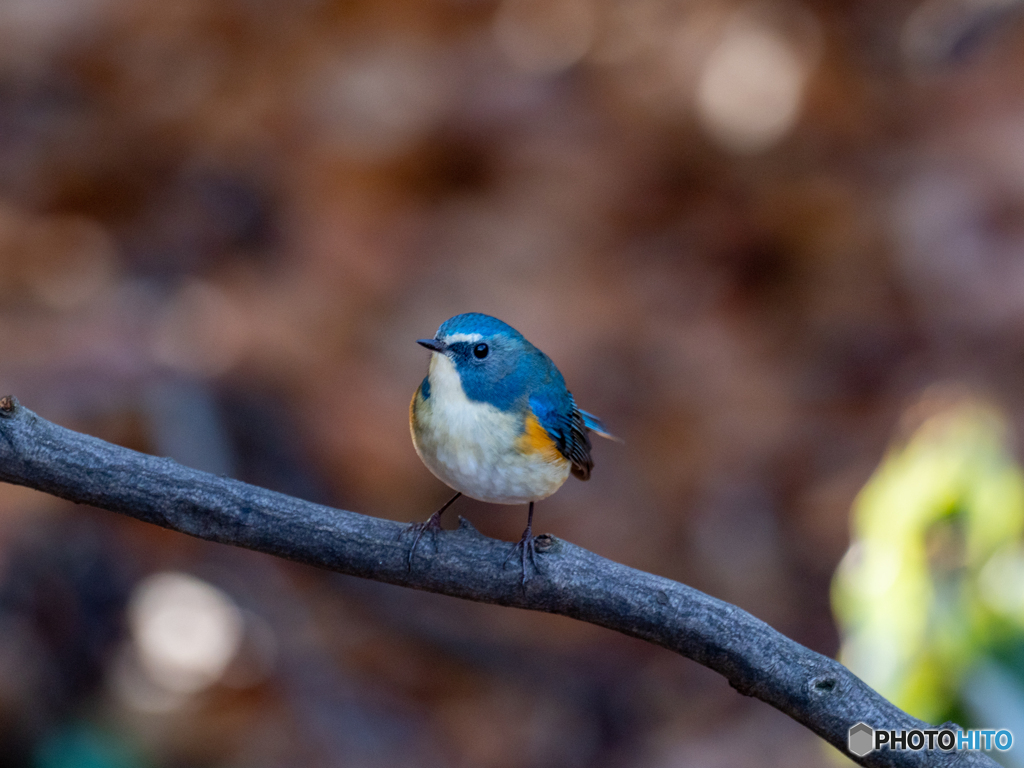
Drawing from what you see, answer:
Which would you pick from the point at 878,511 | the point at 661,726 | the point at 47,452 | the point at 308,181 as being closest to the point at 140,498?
the point at 47,452

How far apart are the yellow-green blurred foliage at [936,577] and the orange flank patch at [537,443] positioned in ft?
3.14

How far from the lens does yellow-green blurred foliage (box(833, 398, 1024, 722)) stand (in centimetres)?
246

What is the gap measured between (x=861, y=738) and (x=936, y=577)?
0.96 m

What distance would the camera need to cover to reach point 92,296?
16.4 ft

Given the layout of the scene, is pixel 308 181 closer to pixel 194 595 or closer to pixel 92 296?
pixel 92 296

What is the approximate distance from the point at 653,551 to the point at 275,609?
2.12m

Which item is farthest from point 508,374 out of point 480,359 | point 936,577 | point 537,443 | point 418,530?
point 936,577

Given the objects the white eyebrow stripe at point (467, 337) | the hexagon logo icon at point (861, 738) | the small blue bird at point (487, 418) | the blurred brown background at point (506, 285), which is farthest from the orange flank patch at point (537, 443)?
the blurred brown background at point (506, 285)

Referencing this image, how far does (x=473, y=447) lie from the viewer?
2.21 metres

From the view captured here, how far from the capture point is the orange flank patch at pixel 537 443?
89.7 inches

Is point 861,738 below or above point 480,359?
below

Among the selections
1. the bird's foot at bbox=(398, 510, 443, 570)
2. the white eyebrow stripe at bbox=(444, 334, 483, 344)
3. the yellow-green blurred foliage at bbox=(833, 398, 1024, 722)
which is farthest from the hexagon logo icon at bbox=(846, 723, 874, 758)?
the white eyebrow stripe at bbox=(444, 334, 483, 344)

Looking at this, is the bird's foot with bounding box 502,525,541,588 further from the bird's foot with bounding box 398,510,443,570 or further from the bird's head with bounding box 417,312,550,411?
the bird's head with bounding box 417,312,550,411

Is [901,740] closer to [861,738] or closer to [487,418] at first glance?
[861,738]
